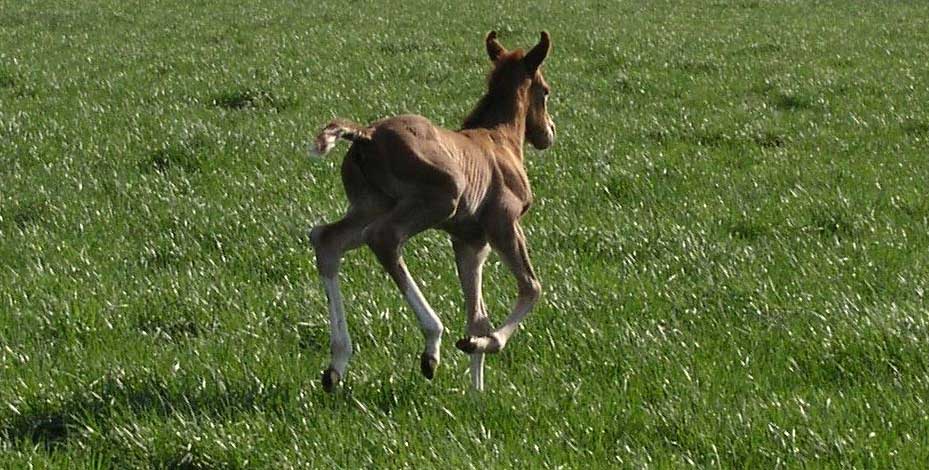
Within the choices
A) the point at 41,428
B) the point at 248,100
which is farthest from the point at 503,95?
the point at 248,100

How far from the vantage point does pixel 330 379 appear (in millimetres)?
5691

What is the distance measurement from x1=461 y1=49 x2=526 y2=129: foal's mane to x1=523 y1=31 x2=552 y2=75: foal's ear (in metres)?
0.04

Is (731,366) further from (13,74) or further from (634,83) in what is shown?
(13,74)

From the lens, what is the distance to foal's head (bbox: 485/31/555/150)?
707 centimetres

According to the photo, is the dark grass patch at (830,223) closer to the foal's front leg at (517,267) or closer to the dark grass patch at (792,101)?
the foal's front leg at (517,267)

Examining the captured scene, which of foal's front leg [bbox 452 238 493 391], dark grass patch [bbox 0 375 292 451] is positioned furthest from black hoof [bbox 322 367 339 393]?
foal's front leg [bbox 452 238 493 391]

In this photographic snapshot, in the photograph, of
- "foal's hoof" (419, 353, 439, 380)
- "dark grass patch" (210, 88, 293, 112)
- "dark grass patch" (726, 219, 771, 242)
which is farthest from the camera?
"dark grass patch" (210, 88, 293, 112)

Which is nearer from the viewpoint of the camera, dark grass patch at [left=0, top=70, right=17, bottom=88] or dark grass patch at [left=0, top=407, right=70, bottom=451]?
dark grass patch at [left=0, top=407, right=70, bottom=451]

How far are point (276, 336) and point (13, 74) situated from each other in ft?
40.3

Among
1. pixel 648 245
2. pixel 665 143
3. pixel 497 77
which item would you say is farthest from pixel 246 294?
pixel 665 143

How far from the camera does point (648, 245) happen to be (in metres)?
8.99

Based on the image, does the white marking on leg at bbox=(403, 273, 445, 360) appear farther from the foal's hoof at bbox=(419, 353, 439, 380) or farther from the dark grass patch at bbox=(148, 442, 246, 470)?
the dark grass patch at bbox=(148, 442, 246, 470)

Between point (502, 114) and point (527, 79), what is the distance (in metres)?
0.27

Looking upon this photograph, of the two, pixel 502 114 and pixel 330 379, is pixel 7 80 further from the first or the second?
pixel 330 379
